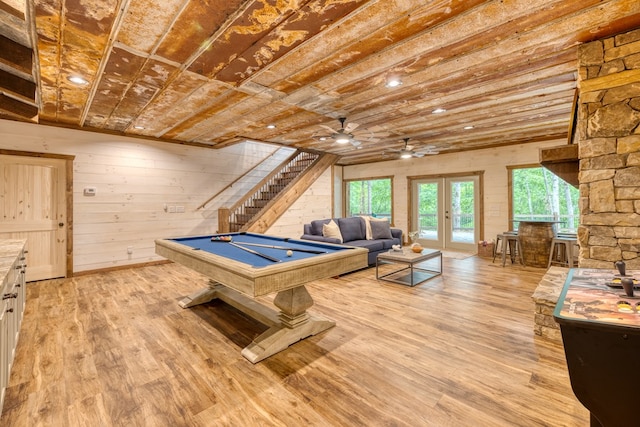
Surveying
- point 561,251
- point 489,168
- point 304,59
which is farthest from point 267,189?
point 561,251

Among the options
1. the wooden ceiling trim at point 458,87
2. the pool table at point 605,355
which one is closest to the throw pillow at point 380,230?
the wooden ceiling trim at point 458,87

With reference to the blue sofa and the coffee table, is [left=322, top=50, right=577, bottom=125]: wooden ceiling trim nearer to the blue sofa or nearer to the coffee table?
the coffee table

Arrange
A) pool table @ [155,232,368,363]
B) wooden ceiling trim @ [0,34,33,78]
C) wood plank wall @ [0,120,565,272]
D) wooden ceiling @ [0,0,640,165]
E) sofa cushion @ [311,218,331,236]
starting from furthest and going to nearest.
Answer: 1. sofa cushion @ [311,218,331,236]
2. wood plank wall @ [0,120,565,272]
3. wooden ceiling trim @ [0,34,33,78]
4. pool table @ [155,232,368,363]
5. wooden ceiling @ [0,0,640,165]

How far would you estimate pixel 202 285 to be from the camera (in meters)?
4.38

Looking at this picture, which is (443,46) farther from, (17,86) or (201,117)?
(17,86)

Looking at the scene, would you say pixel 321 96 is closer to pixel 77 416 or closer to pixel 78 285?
pixel 77 416

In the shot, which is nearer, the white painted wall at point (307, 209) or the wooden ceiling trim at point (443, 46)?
the wooden ceiling trim at point (443, 46)

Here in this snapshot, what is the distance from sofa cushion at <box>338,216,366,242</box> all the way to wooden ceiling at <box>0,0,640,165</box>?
1.99 m

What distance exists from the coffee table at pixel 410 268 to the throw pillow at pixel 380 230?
744mm

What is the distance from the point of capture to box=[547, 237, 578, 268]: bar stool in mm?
4836

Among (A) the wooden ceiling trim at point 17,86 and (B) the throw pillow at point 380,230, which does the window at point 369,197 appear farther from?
(A) the wooden ceiling trim at point 17,86

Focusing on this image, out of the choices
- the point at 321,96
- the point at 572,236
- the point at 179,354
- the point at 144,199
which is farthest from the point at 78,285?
the point at 572,236

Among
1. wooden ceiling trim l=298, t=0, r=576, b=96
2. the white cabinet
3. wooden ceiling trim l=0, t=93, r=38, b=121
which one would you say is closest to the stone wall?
wooden ceiling trim l=298, t=0, r=576, b=96

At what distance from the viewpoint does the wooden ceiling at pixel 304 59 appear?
1.98 metres
